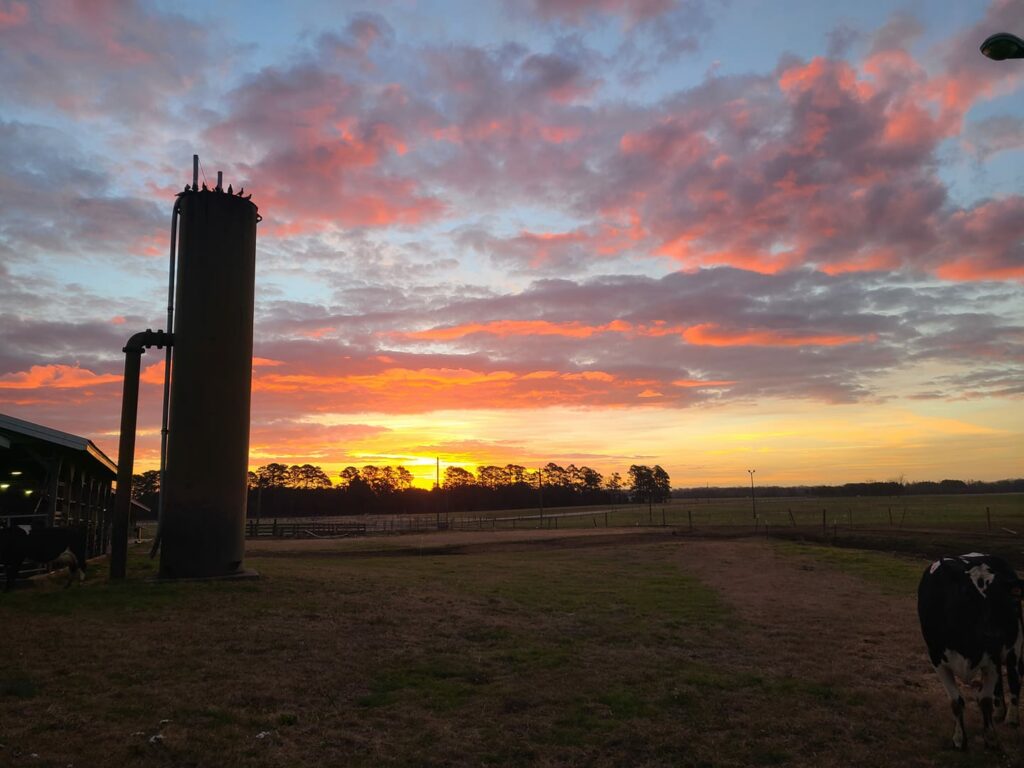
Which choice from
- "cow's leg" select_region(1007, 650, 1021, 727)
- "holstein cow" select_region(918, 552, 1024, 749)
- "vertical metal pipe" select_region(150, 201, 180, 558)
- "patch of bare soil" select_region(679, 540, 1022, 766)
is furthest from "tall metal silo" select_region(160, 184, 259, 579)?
"cow's leg" select_region(1007, 650, 1021, 727)

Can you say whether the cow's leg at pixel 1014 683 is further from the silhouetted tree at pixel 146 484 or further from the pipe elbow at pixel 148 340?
the silhouetted tree at pixel 146 484

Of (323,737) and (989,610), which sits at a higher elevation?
(989,610)

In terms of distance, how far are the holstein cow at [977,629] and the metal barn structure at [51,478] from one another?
717 inches

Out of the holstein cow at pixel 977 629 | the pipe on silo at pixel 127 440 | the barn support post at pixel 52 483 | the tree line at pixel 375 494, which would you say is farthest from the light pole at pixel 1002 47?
the tree line at pixel 375 494

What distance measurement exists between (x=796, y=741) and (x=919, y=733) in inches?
61.6

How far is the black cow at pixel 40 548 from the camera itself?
15.0 meters

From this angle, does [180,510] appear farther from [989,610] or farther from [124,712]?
[989,610]

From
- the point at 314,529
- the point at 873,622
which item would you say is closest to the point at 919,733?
the point at 873,622

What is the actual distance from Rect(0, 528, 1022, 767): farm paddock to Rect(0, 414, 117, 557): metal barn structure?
140 inches

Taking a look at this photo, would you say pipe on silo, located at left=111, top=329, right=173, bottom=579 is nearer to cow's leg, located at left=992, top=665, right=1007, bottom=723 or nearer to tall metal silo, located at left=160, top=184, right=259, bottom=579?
tall metal silo, located at left=160, top=184, right=259, bottom=579

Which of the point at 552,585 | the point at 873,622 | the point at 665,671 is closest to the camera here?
the point at 665,671

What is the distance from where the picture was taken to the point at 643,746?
722 centimetres

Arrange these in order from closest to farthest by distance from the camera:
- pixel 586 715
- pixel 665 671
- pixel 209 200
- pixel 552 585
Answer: pixel 586 715
pixel 665 671
pixel 209 200
pixel 552 585

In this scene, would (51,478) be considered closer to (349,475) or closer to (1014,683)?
(1014,683)
